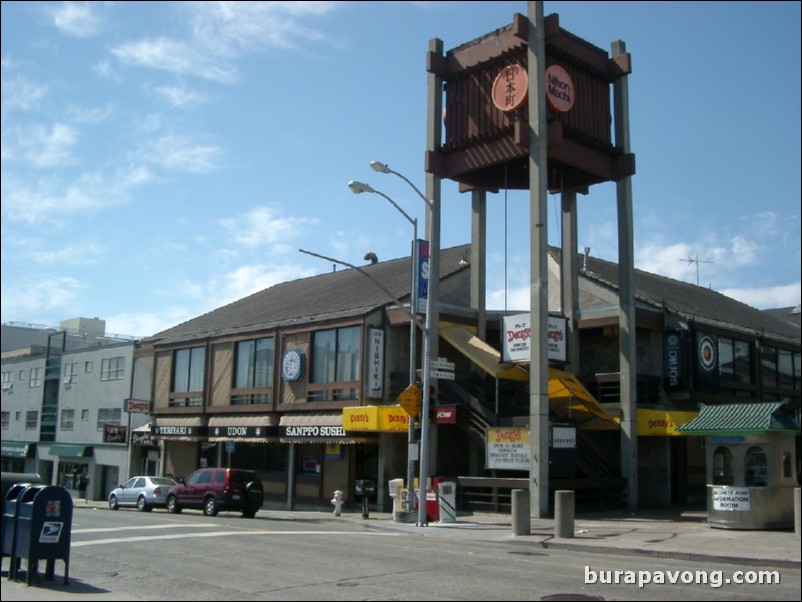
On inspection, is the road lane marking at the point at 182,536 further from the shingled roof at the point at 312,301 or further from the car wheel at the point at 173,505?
the shingled roof at the point at 312,301

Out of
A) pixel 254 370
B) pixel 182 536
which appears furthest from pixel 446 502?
pixel 254 370

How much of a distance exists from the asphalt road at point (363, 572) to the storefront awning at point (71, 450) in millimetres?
32738

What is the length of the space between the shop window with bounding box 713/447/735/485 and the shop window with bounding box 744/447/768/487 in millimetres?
466

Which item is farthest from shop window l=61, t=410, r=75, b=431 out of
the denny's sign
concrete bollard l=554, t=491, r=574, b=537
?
concrete bollard l=554, t=491, r=574, b=537

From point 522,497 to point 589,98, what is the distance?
16365 mm

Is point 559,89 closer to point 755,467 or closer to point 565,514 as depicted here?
point 755,467

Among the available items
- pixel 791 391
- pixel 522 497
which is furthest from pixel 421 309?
pixel 791 391

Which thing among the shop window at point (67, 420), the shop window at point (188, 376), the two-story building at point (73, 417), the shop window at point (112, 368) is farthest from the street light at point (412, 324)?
the shop window at point (67, 420)

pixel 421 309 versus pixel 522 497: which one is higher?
pixel 421 309

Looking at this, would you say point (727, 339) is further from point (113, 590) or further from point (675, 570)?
point (113, 590)

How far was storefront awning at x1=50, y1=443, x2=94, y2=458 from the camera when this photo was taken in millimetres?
50906

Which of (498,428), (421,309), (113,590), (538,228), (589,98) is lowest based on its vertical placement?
(113,590)

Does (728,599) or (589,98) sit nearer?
(728,599)

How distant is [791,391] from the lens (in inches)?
1556
